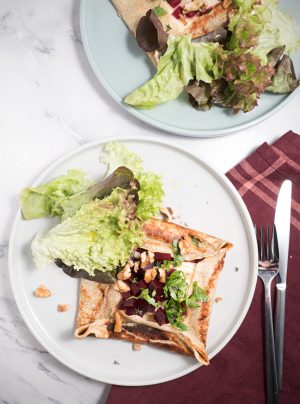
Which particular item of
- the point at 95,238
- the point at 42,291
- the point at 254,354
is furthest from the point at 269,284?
the point at 42,291

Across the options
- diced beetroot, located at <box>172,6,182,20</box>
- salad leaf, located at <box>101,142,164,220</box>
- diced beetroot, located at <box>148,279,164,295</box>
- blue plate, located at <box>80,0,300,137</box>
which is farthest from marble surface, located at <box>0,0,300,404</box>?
diced beetroot, located at <box>148,279,164,295</box>

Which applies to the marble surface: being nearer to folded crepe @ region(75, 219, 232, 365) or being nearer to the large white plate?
the large white plate

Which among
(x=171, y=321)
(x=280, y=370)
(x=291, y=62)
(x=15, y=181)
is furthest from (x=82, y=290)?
(x=291, y=62)

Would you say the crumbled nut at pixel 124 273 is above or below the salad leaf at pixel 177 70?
below

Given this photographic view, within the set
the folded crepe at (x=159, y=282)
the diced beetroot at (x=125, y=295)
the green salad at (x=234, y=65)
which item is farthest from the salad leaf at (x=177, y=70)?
the diced beetroot at (x=125, y=295)

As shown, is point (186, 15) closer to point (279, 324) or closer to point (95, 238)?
point (95, 238)

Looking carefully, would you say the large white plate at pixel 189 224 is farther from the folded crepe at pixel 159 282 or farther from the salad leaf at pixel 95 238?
the salad leaf at pixel 95 238
